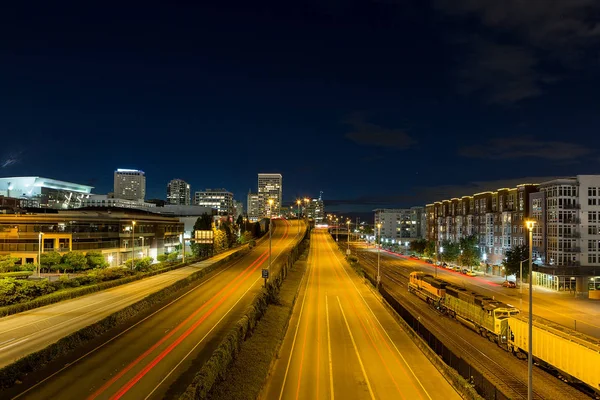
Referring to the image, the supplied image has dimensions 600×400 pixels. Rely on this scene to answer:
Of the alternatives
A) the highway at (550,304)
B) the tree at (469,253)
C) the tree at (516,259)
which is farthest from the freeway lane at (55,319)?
the tree at (469,253)

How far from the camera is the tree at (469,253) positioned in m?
89.2

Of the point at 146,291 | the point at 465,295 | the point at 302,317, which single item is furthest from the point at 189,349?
the point at 465,295

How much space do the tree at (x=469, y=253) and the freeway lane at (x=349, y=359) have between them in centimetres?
4432

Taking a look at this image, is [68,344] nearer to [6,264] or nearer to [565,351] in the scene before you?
[565,351]

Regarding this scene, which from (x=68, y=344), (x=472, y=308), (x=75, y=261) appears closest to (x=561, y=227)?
(x=472, y=308)

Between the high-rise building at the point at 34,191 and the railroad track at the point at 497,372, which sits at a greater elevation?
the high-rise building at the point at 34,191

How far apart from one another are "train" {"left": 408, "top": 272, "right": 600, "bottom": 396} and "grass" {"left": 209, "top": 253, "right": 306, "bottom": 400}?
715 inches

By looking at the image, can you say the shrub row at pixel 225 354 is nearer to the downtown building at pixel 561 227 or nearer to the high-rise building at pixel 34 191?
the downtown building at pixel 561 227

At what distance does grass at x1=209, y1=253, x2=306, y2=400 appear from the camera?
21938 mm

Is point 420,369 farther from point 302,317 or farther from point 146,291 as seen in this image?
point 146,291

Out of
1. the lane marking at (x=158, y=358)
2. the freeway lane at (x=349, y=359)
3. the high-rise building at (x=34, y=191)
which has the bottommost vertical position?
the freeway lane at (x=349, y=359)

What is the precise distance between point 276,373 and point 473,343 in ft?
66.7

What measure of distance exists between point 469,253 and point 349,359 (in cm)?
6612

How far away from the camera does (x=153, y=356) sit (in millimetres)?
26188
